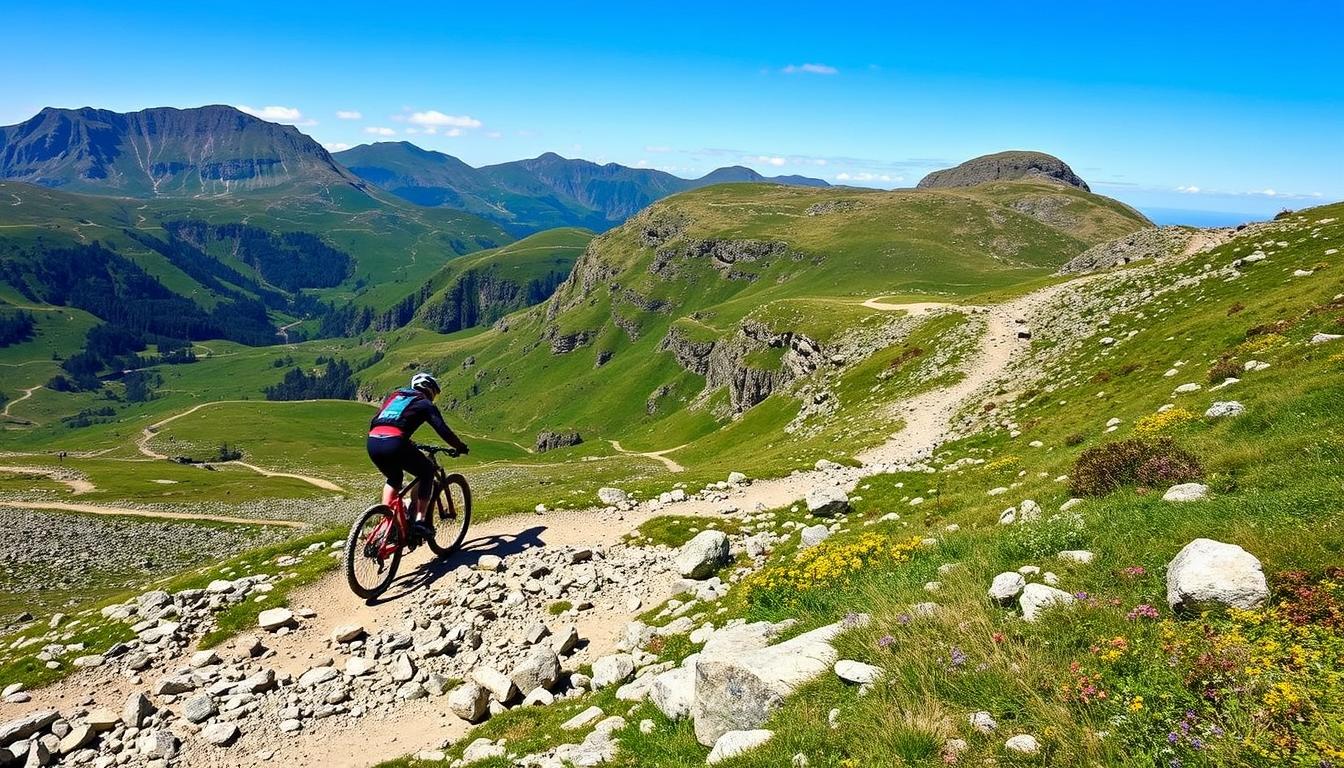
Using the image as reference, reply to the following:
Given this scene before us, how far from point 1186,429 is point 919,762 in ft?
58.9

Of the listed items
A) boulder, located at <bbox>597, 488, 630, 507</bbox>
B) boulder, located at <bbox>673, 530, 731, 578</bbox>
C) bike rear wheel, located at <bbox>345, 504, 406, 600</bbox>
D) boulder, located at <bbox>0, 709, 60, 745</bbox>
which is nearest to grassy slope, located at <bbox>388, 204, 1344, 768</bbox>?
boulder, located at <bbox>673, 530, 731, 578</bbox>

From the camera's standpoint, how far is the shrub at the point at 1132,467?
13.2m

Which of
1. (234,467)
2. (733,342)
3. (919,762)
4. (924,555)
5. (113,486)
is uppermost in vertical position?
(919,762)

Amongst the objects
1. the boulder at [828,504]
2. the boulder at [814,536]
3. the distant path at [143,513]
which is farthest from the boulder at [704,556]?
the distant path at [143,513]

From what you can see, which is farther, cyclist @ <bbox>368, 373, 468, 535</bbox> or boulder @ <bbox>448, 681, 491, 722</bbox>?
cyclist @ <bbox>368, 373, 468, 535</bbox>

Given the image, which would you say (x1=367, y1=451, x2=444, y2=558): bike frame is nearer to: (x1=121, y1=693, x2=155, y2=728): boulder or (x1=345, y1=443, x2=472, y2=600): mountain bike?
(x1=345, y1=443, x2=472, y2=600): mountain bike

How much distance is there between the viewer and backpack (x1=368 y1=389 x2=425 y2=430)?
17.1 m

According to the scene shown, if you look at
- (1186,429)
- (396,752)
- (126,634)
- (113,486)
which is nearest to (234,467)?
(113,486)

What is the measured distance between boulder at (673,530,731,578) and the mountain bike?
792cm

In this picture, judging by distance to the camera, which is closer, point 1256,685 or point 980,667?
point 1256,685

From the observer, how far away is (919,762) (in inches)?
230

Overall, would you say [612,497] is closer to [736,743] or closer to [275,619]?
[275,619]

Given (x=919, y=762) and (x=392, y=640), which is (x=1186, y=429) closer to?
(x=919, y=762)

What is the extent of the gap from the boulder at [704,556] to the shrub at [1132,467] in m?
9.58
